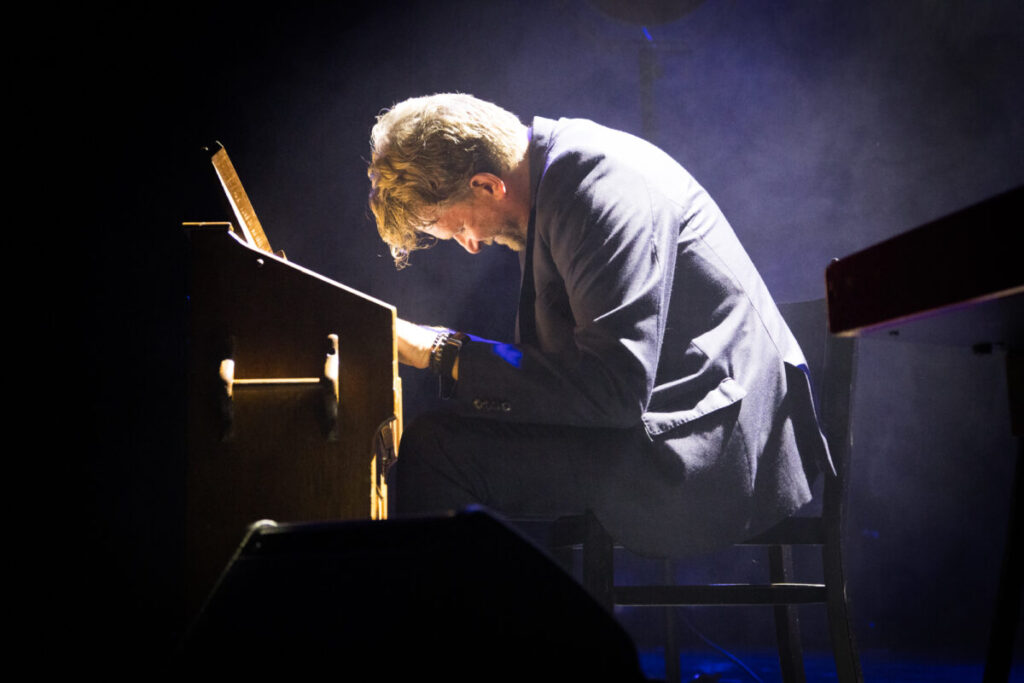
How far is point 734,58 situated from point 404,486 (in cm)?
245

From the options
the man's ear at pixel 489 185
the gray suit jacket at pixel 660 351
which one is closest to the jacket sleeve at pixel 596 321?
the gray suit jacket at pixel 660 351

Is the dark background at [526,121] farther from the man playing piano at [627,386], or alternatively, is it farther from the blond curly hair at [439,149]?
the man playing piano at [627,386]

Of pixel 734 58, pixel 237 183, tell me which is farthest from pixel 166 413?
pixel 734 58

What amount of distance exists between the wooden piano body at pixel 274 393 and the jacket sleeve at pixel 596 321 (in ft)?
0.65

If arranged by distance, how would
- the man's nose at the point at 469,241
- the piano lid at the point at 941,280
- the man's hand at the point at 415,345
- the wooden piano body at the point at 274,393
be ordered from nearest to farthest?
the piano lid at the point at 941,280, the wooden piano body at the point at 274,393, the man's hand at the point at 415,345, the man's nose at the point at 469,241

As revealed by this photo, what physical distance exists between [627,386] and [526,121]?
1838mm

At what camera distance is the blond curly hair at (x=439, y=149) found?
181 centimetres

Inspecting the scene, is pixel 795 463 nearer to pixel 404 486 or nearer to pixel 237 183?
pixel 404 486

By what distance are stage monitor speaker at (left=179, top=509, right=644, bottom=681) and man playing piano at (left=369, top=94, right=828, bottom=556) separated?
2.07 feet

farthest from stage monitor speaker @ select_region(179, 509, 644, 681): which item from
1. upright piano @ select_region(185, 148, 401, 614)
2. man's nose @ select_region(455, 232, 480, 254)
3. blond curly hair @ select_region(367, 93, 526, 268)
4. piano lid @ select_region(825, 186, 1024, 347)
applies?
man's nose @ select_region(455, 232, 480, 254)

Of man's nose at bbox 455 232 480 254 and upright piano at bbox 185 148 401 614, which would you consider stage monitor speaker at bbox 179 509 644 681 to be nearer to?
upright piano at bbox 185 148 401 614

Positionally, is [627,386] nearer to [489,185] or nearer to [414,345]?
[414,345]

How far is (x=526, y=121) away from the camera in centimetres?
Result: 298

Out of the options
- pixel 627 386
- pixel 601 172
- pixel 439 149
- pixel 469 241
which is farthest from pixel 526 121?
pixel 627 386
